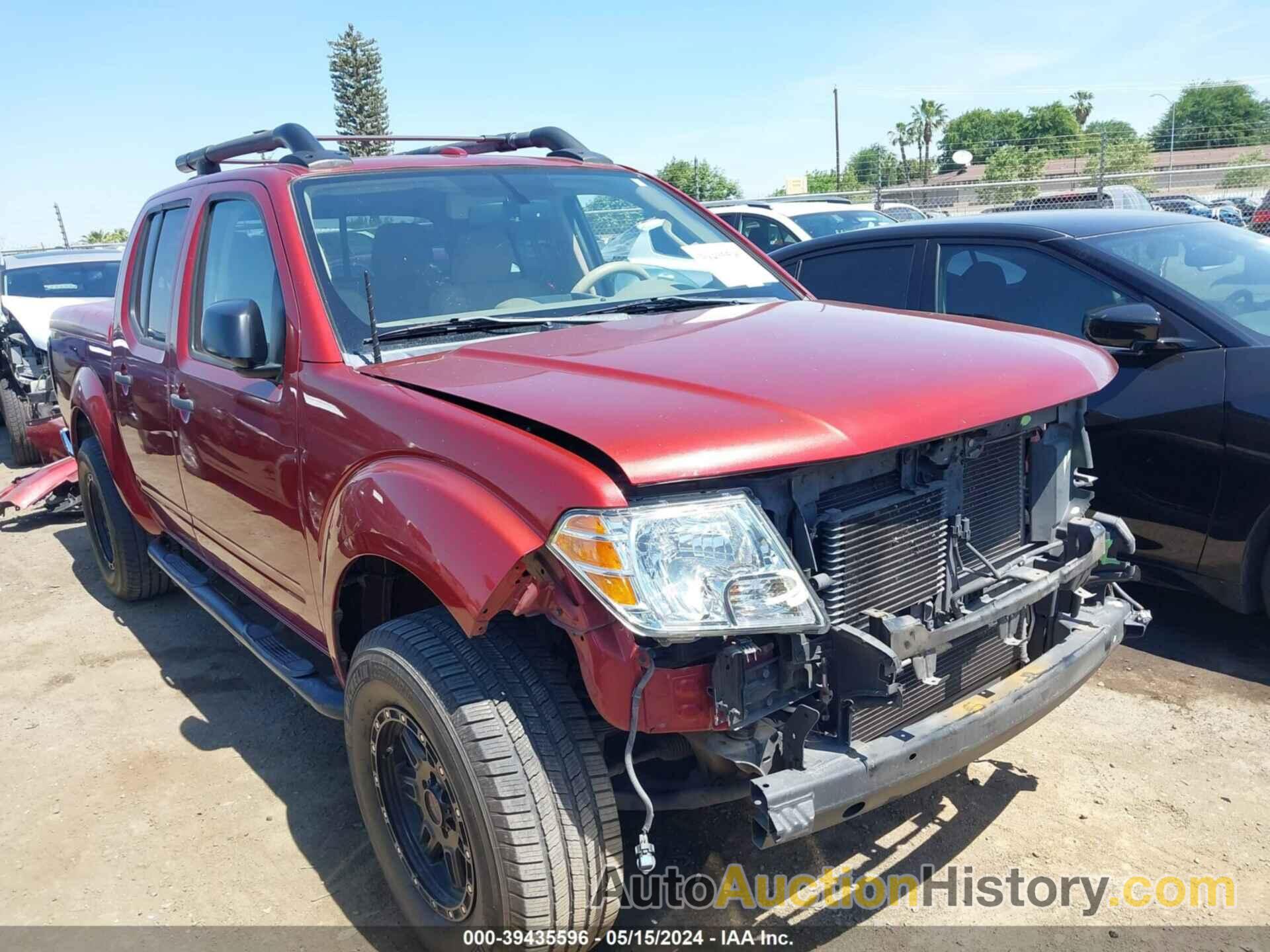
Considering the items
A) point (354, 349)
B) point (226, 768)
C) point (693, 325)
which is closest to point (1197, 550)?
point (693, 325)

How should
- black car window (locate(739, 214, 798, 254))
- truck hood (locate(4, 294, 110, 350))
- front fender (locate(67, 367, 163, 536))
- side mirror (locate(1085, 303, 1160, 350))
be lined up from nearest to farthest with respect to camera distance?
side mirror (locate(1085, 303, 1160, 350)) → front fender (locate(67, 367, 163, 536)) → truck hood (locate(4, 294, 110, 350)) → black car window (locate(739, 214, 798, 254))

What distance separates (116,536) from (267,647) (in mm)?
2201

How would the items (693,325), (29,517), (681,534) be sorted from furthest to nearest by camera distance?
(29,517), (693,325), (681,534)

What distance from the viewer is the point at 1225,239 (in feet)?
15.0

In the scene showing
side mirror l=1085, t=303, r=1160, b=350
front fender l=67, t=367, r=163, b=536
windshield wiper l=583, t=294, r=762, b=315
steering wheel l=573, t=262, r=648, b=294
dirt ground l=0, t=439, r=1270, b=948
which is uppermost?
steering wheel l=573, t=262, r=648, b=294

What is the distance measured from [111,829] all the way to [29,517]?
16.5 feet

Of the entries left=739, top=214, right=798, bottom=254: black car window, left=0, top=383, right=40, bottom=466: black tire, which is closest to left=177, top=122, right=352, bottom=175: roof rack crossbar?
left=0, top=383, right=40, bottom=466: black tire

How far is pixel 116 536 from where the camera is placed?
5047mm

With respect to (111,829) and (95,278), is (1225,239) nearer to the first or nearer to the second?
(111,829)

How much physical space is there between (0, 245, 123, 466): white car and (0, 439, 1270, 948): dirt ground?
523cm

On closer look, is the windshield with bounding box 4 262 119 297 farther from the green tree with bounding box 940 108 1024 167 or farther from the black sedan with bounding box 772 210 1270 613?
the green tree with bounding box 940 108 1024 167

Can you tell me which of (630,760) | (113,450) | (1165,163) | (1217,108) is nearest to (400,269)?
(630,760)

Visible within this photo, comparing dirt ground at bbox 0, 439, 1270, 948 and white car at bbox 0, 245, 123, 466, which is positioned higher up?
white car at bbox 0, 245, 123, 466

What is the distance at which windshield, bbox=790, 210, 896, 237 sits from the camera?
12281 millimetres
